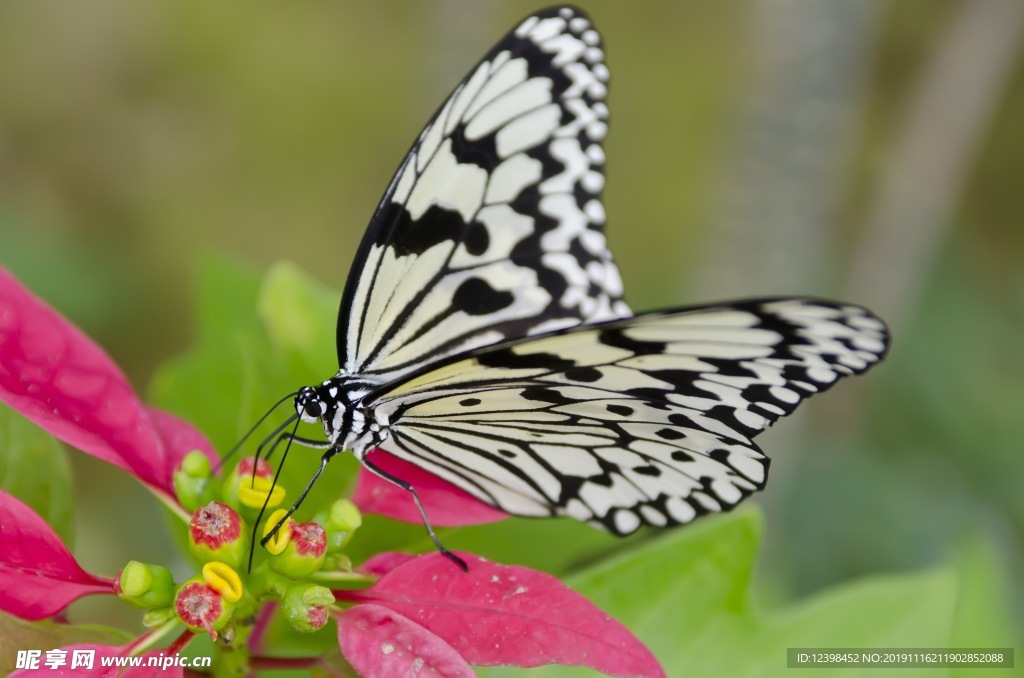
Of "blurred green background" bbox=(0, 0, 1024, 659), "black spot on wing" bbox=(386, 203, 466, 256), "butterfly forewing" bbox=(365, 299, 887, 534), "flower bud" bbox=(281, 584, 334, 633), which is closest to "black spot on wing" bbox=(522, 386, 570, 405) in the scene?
"butterfly forewing" bbox=(365, 299, 887, 534)

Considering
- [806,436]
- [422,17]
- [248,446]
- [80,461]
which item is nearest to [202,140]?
[422,17]

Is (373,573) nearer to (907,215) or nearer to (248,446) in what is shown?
(248,446)

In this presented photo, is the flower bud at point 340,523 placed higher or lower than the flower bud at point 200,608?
higher

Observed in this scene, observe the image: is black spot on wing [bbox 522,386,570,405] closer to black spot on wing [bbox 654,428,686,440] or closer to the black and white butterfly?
the black and white butterfly

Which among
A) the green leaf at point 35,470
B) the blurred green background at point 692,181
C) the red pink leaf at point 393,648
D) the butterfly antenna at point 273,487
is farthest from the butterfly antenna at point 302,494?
the blurred green background at point 692,181

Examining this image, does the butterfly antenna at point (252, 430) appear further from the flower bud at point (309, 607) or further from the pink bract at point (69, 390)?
the flower bud at point (309, 607)

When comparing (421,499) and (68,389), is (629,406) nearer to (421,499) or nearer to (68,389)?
(421,499)
